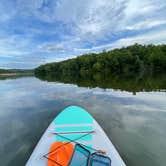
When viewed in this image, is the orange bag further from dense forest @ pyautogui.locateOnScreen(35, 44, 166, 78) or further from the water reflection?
dense forest @ pyautogui.locateOnScreen(35, 44, 166, 78)

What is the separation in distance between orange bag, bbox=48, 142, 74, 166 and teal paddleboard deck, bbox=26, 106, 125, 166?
A: 0.10 meters

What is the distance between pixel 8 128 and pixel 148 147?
14.1 ft

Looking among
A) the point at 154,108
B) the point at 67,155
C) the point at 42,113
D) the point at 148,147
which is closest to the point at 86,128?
the point at 67,155

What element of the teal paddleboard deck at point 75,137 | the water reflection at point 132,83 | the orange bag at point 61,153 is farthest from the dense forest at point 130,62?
the orange bag at point 61,153

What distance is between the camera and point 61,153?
2746 millimetres

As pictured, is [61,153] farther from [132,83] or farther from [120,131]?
[132,83]

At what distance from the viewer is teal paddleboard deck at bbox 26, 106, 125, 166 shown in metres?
2.62

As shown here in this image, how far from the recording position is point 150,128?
468cm

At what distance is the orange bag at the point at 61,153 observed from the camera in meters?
2.52

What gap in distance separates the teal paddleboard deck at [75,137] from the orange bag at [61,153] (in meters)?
0.10

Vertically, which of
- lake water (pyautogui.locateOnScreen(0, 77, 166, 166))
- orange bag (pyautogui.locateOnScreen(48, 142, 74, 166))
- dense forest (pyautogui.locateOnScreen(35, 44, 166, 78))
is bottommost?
lake water (pyautogui.locateOnScreen(0, 77, 166, 166))

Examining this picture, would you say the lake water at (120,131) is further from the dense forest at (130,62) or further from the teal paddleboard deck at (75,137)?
the dense forest at (130,62)

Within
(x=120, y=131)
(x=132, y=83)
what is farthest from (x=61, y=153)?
(x=132, y=83)

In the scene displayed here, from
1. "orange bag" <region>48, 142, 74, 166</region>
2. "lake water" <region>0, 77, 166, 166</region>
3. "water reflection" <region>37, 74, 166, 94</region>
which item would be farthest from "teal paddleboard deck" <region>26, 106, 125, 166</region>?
"water reflection" <region>37, 74, 166, 94</region>
